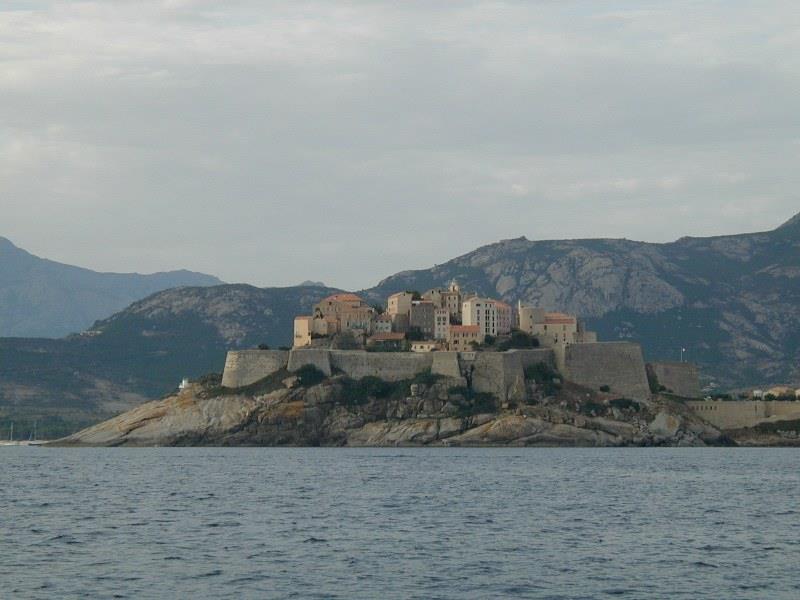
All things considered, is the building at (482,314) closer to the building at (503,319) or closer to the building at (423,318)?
the building at (503,319)

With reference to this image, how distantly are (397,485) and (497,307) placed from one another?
7865 cm

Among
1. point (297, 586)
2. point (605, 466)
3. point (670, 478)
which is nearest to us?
point (297, 586)

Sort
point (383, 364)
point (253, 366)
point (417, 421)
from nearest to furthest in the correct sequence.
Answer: point (417, 421) → point (383, 364) → point (253, 366)

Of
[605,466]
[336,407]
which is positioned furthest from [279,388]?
[605,466]

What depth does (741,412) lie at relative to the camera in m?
159

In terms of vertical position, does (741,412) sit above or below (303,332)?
below

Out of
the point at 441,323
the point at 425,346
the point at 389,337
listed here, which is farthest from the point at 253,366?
the point at 441,323

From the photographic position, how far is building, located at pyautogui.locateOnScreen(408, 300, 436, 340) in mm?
168125

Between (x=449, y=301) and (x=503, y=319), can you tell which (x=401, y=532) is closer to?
(x=503, y=319)

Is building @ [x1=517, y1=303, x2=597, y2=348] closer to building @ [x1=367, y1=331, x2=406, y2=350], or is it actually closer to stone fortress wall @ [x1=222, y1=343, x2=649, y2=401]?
stone fortress wall @ [x1=222, y1=343, x2=649, y2=401]

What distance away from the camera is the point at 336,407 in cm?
15212

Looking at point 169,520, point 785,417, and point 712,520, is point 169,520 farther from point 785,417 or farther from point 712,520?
point 785,417

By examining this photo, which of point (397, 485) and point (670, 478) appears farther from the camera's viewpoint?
point (670, 478)

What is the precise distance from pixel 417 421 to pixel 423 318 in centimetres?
2208
